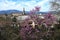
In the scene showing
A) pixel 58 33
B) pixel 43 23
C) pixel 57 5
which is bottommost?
pixel 58 33

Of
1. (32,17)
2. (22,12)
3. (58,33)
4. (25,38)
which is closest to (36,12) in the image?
(32,17)

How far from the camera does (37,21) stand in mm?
2891

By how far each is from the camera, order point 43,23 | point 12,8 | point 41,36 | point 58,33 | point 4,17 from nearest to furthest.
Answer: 1. point 43,23
2. point 41,36
3. point 58,33
4. point 4,17
5. point 12,8

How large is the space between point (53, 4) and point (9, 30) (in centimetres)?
104

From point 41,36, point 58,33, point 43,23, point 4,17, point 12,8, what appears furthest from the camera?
point 12,8

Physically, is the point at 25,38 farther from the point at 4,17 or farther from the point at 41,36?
the point at 4,17

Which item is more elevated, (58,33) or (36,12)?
(36,12)

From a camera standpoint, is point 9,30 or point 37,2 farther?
point 37,2

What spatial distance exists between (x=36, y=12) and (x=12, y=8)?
1130mm

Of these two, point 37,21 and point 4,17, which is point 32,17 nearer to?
point 37,21

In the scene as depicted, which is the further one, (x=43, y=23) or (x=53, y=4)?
(x=53, y=4)

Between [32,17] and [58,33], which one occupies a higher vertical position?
[32,17]

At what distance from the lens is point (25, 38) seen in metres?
2.89

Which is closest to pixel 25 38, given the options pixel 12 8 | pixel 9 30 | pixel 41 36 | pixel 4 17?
pixel 41 36
